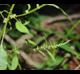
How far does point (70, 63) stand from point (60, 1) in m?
1.27

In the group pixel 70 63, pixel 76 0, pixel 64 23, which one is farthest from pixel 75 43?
pixel 76 0

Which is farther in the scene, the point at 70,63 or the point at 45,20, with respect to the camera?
the point at 45,20

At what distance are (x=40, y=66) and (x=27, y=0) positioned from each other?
44.9 inches

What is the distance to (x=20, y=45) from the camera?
1691mm

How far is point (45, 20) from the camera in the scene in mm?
2143

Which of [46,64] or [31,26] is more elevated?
[31,26]

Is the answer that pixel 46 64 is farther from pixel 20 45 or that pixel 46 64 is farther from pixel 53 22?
pixel 53 22

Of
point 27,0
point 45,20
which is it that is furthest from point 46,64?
point 27,0

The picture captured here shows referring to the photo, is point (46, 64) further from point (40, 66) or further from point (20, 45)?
point (20, 45)
